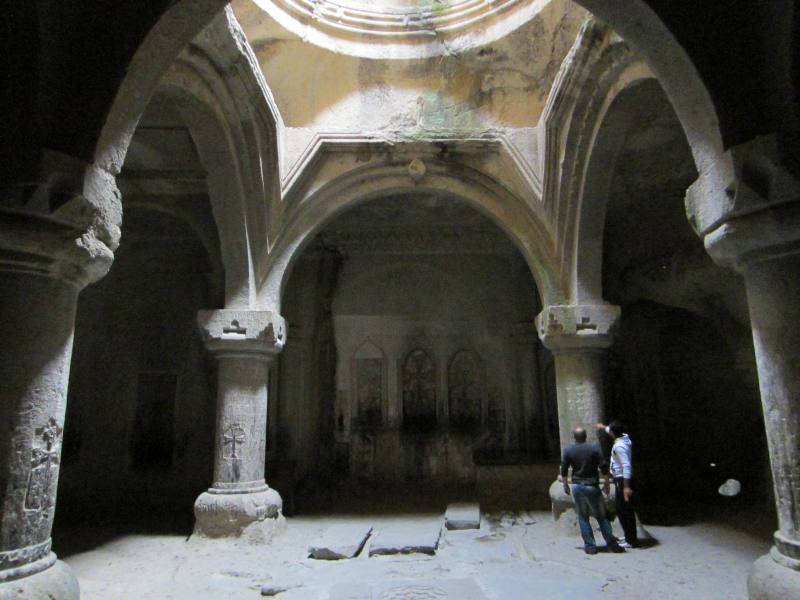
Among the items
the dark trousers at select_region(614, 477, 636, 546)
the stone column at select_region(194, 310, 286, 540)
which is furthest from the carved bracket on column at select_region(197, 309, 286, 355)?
the dark trousers at select_region(614, 477, 636, 546)

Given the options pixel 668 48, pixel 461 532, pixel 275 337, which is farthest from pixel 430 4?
pixel 461 532

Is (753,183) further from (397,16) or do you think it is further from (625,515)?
(397,16)

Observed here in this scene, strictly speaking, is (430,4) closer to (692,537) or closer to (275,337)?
(275,337)

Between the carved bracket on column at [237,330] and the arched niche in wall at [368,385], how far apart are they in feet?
12.6

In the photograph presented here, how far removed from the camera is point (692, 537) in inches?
205

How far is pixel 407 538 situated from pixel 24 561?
371 cm

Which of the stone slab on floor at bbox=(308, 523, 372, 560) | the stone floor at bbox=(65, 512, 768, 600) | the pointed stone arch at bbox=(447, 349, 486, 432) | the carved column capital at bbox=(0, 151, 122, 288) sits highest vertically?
the carved column capital at bbox=(0, 151, 122, 288)

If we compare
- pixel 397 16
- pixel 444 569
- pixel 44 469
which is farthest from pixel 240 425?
pixel 397 16

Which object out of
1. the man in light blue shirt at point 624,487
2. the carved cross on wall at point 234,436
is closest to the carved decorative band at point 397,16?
the carved cross on wall at point 234,436

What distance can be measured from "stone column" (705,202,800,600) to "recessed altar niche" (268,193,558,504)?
247 inches

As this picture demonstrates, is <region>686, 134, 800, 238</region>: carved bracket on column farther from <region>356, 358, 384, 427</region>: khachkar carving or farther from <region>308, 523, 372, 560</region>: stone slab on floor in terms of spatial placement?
<region>356, 358, 384, 427</region>: khachkar carving

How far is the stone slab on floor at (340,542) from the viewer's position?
15.5 ft

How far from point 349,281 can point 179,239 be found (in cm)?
281

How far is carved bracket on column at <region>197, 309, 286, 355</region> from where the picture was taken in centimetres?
548
